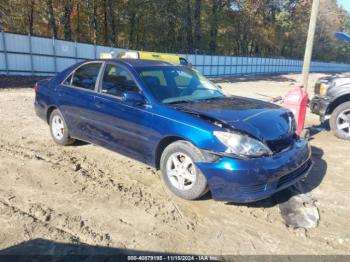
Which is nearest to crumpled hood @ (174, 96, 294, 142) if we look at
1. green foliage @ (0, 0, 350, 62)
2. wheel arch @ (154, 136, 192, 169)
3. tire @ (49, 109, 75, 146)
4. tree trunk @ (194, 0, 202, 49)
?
wheel arch @ (154, 136, 192, 169)

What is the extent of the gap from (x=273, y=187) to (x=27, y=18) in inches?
1282

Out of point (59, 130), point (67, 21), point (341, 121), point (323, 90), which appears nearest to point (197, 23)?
point (67, 21)

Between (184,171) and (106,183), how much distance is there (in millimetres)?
1126

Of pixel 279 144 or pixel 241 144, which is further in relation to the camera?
pixel 279 144

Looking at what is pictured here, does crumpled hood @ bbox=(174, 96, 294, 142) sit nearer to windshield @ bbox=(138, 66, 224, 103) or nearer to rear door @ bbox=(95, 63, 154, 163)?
windshield @ bbox=(138, 66, 224, 103)

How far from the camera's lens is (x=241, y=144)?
12.4 ft

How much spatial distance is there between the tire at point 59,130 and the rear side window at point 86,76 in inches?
26.8

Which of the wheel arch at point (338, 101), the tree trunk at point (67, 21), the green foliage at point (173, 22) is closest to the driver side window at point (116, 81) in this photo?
the wheel arch at point (338, 101)

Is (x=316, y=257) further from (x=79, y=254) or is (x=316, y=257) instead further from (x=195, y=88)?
(x=195, y=88)

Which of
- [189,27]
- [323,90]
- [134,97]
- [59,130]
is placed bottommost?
[59,130]

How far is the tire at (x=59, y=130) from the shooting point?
5.95m

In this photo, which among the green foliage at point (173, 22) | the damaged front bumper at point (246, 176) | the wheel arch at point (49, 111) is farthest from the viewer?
the green foliage at point (173, 22)

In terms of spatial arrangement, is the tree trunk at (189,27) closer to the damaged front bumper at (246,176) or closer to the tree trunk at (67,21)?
the tree trunk at (67,21)

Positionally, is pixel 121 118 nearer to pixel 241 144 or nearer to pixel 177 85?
pixel 177 85
